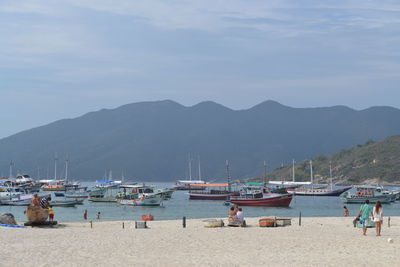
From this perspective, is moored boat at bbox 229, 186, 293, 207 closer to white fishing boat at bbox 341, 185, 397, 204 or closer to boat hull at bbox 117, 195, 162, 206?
boat hull at bbox 117, 195, 162, 206

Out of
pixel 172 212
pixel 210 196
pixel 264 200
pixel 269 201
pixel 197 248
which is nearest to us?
pixel 197 248

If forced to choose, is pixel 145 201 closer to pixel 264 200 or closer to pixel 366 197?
pixel 264 200

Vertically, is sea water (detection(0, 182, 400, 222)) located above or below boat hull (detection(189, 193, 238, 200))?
below

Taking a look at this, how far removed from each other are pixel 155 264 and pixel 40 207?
16002mm

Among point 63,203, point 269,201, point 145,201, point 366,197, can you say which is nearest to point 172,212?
point 145,201

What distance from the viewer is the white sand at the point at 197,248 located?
1953 cm

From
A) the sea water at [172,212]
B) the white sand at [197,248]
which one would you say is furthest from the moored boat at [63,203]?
the white sand at [197,248]

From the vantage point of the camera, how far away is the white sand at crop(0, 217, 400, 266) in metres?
19.5

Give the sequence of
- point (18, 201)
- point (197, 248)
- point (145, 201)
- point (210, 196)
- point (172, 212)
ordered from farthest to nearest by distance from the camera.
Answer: point (210, 196) → point (145, 201) → point (18, 201) → point (172, 212) → point (197, 248)

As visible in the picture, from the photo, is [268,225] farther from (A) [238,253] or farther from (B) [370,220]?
(A) [238,253]

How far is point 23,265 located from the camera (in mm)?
18219

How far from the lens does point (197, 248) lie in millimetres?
23016

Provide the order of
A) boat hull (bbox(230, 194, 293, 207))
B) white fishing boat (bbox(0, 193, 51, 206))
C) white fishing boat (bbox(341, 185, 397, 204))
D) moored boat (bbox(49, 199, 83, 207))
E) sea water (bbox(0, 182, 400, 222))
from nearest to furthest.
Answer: sea water (bbox(0, 182, 400, 222))
boat hull (bbox(230, 194, 293, 207))
moored boat (bbox(49, 199, 83, 207))
white fishing boat (bbox(0, 193, 51, 206))
white fishing boat (bbox(341, 185, 397, 204))

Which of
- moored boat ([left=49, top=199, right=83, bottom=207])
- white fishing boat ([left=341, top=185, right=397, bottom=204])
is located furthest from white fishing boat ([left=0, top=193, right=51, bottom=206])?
white fishing boat ([left=341, top=185, right=397, bottom=204])
